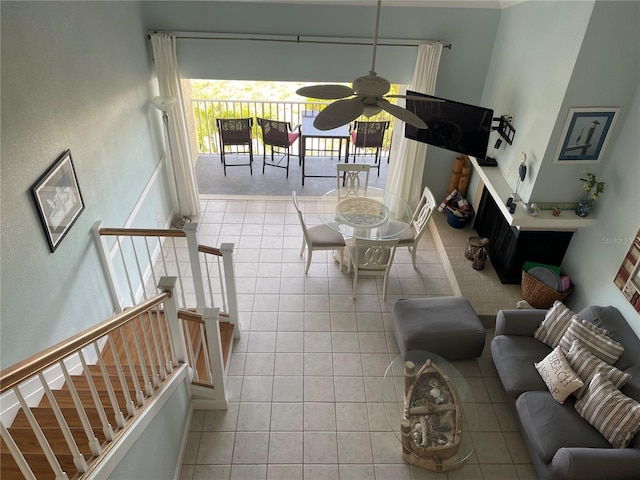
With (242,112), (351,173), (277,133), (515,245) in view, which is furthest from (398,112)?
(242,112)

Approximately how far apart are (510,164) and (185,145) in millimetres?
3807

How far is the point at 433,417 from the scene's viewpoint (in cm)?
343

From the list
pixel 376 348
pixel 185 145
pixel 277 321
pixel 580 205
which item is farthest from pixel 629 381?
pixel 185 145

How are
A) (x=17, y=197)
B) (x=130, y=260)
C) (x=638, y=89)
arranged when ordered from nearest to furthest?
(x=17, y=197)
(x=638, y=89)
(x=130, y=260)

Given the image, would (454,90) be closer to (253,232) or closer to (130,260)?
(253,232)

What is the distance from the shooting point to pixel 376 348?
4438 mm

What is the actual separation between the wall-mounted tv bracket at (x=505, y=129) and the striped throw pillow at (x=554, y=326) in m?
1.85

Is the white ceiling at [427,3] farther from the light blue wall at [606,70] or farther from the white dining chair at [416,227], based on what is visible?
the white dining chair at [416,227]

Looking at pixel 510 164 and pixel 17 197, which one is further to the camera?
pixel 510 164

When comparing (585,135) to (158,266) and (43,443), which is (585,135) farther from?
(158,266)

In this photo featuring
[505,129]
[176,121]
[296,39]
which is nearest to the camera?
[505,129]

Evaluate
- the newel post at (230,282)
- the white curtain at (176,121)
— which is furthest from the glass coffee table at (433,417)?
the white curtain at (176,121)

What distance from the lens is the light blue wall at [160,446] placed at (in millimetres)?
2594

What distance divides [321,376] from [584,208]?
9.34ft
